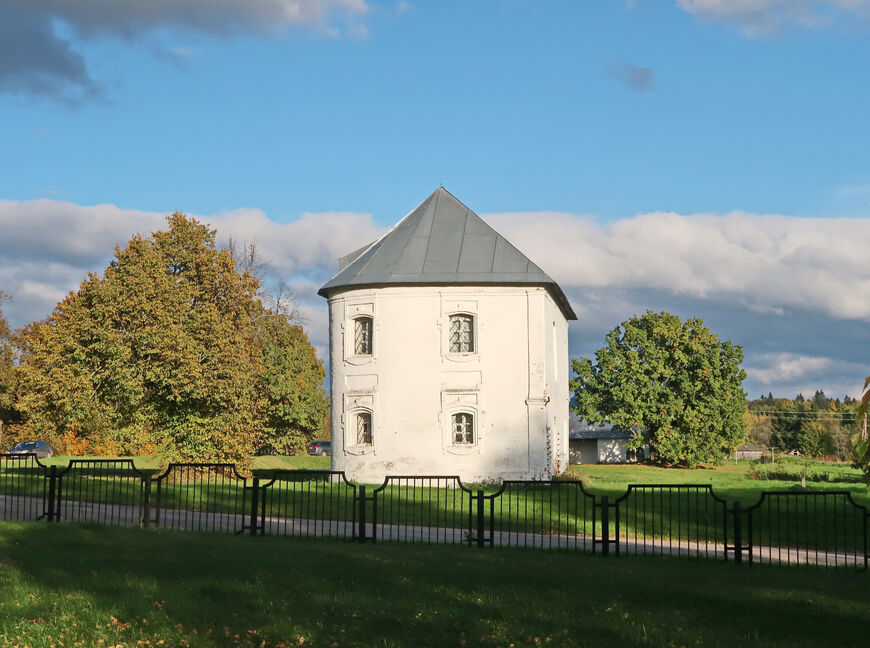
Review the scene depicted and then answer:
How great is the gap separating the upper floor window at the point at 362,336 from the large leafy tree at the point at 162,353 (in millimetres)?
3878

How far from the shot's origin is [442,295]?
32438 mm

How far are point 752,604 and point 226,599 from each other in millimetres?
5625

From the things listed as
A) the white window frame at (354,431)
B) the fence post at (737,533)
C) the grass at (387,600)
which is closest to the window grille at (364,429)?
the white window frame at (354,431)

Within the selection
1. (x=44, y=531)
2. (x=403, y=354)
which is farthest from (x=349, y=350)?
(x=44, y=531)

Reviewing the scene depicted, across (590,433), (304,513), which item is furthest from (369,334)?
(590,433)

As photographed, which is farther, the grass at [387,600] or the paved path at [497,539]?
the paved path at [497,539]

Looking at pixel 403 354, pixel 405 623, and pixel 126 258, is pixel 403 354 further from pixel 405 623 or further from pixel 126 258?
pixel 405 623

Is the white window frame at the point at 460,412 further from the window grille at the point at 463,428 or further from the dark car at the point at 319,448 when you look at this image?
the dark car at the point at 319,448

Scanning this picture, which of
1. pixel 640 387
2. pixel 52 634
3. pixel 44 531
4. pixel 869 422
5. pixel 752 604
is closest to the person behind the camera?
pixel 52 634

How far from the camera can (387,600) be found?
31.8ft

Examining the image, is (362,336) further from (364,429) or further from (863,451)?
(863,451)

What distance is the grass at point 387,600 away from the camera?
8.43m

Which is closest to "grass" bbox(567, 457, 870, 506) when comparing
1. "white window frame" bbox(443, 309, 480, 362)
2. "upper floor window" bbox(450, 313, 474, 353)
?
"white window frame" bbox(443, 309, 480, 362)

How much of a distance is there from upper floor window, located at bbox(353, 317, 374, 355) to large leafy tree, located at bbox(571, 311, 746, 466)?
2228 cm
